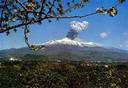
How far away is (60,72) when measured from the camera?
28.3 meters

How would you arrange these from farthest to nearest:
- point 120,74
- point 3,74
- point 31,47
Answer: point 120,74, point 3,74, point 31,47

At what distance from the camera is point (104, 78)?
28656mm

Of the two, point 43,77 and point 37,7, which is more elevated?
point 37,7

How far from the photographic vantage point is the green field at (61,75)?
26.9m

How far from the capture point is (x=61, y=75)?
27875 mm

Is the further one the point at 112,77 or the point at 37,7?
the point at 112,77

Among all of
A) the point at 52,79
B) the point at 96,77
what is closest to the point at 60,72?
the point at 52,79

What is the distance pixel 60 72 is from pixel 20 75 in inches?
129

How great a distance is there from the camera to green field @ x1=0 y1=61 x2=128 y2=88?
26938mm

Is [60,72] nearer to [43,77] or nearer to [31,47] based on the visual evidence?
[43,77]

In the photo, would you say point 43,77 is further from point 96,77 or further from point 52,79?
point 96,77

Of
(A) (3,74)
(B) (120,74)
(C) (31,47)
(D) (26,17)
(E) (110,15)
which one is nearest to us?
(E) (110,15)

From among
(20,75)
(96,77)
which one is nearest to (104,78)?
(96,77)

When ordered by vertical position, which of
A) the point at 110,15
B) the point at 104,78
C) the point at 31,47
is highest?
the point at 110,15
